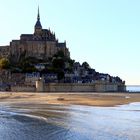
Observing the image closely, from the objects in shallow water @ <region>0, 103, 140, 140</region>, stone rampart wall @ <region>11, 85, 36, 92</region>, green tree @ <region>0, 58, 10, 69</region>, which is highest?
green tree @ <region>0, 58, 10, 69</region>

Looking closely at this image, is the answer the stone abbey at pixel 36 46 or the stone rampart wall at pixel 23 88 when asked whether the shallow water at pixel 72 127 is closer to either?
the stone rampart wall at pixel 23 88

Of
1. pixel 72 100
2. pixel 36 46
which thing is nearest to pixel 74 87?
pixel 36 46

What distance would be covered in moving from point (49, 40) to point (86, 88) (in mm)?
34344

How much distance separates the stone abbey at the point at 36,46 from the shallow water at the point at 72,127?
88.8 m

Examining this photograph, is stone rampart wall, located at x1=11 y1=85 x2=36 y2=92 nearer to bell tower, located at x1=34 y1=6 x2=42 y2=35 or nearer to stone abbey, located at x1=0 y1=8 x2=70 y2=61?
stone abbey, located at x1=0 y1=8 x2=70 y2=61

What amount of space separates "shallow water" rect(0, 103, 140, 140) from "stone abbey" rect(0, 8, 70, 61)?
88.8 metres

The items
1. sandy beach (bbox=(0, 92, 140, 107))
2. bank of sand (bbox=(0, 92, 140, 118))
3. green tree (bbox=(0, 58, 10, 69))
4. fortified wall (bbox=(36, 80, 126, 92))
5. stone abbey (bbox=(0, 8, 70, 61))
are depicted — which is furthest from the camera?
stone abbey (bbox=(0, 8, 70, 61))

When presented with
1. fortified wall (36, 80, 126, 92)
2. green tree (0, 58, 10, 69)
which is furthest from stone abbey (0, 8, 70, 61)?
fortified wall (36, 80, 126, 92)

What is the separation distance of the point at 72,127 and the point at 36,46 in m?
99.1

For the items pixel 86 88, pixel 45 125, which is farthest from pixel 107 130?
pixel 86 88

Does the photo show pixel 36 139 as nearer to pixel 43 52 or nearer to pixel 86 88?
pixel 86 88

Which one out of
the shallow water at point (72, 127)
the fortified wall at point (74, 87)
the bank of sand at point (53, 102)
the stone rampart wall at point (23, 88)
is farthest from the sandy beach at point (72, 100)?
the fortified wall at point (74, 87)

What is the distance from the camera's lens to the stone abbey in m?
128

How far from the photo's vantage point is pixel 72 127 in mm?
31609
